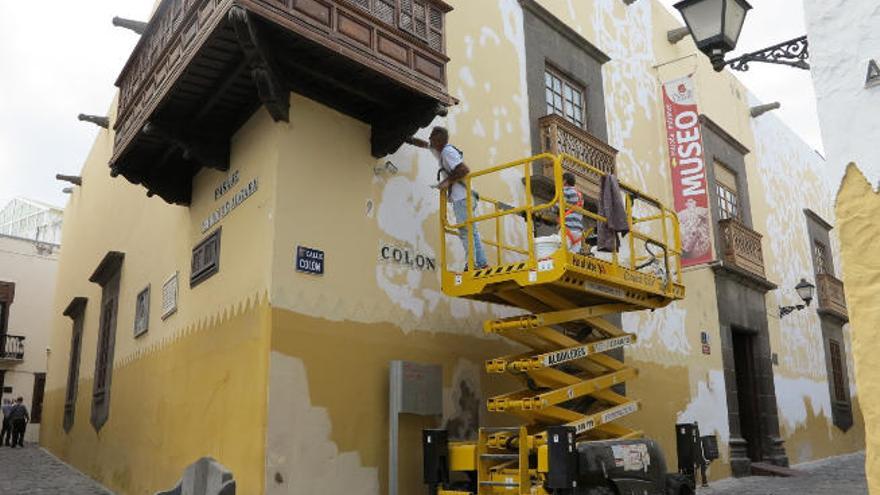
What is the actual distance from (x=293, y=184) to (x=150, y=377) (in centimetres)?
460

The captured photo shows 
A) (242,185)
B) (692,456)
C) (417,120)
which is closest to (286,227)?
(242,185)

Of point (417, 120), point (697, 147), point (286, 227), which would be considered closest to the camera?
point (286, 227)

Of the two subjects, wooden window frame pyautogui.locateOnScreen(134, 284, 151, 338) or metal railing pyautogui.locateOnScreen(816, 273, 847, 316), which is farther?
metal railing pyautogui.locateOnScreen(816, 273, 847, 316)

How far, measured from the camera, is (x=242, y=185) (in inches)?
352

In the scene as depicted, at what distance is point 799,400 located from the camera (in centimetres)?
1798

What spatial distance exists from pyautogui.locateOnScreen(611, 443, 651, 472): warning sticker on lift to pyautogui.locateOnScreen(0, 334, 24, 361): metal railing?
2421 centimetres

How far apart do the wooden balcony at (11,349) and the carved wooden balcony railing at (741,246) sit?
22829 millimetres

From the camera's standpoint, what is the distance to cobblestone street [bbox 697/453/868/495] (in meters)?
12.0

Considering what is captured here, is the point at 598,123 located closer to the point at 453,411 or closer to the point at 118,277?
the point at 453,411

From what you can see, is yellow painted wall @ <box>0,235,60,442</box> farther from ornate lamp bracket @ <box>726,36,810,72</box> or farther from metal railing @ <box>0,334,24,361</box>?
ornate lamp bracket @ <box>726,36,810,72</box>

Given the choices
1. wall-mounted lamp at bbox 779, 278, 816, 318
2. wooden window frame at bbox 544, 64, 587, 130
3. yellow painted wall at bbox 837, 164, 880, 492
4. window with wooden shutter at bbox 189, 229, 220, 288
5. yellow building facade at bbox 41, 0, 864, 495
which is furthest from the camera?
wall-mounted lamp at bbox 779, 278, 816, 318

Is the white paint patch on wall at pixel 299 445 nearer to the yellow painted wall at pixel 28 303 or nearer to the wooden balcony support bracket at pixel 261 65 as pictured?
the wooden balcony support bracket at pixel 261 65

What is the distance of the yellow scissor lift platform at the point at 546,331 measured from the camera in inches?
299

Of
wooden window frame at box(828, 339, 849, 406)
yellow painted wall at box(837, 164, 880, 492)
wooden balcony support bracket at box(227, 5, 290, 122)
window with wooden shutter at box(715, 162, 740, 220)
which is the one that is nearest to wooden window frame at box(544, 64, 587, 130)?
window with wooden shutter at box(715, 162, 740, 220)
